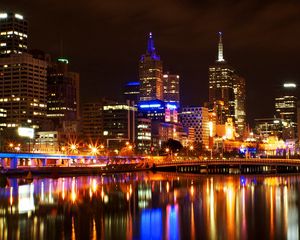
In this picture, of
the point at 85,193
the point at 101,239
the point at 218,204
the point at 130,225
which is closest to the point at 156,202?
the point at 218,204

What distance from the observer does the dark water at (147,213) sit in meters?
45.3

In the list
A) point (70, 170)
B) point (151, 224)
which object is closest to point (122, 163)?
point (70, 170)

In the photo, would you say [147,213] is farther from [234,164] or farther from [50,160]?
[50,160]

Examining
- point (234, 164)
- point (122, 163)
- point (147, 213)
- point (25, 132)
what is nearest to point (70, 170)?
point (122, 163)

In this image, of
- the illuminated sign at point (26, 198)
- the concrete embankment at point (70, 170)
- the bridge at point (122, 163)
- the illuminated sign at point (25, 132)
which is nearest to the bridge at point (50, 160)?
the bridge at point (122, 163)

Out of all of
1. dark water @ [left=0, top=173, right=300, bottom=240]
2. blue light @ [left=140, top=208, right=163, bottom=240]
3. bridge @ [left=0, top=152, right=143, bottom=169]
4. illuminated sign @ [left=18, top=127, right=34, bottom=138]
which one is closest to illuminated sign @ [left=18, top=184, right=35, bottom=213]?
dark water @ [left=0, top=173, right=300, bottom=240]

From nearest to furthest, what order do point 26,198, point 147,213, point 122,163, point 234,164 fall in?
point 147,213 → point 26,198 → point 234,164 → point 122,163

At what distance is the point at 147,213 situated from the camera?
56.2 meters

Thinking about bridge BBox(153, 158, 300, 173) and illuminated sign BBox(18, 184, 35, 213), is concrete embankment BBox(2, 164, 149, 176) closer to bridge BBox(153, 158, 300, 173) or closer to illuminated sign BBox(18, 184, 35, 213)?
bridge BBox(153, 158, 300, 173)

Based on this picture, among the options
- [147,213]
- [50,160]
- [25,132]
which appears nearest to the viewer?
[147,213]

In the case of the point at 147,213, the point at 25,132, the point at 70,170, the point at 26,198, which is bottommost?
the point at 147,213

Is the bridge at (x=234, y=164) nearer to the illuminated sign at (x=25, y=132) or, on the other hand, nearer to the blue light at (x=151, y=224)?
the illuminated sign at (x=25, y=132)

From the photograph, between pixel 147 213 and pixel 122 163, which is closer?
pixel 147 213

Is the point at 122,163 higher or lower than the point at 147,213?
higher
